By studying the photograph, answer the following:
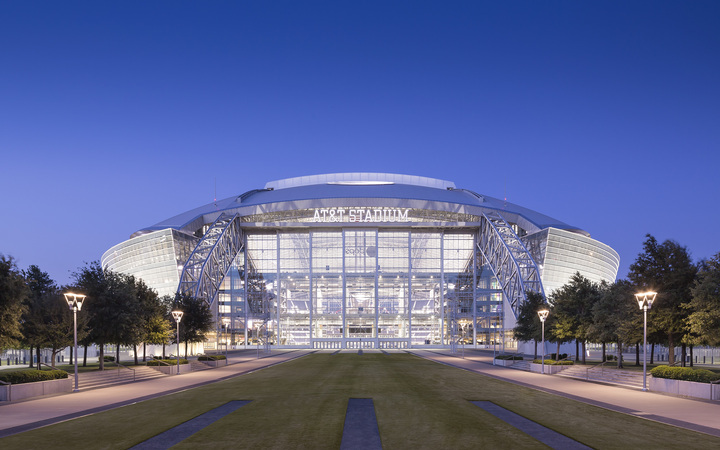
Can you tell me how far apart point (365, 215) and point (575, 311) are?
56.3 m

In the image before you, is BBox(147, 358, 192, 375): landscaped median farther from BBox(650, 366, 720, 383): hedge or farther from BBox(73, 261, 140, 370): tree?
BBox(650, 366, 720, 383): hedge

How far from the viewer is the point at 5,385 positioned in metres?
27.9

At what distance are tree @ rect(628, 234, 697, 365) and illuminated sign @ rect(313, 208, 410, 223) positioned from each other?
221 feet

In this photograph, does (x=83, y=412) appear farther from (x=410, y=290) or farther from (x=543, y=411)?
(x=410, y=290)

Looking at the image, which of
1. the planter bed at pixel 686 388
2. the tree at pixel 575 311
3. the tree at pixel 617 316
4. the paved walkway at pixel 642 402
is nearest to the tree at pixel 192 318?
the tree at pixel 575 311

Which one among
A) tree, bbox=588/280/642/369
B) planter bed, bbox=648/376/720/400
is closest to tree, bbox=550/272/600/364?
tree, bbox=588/280/642/369

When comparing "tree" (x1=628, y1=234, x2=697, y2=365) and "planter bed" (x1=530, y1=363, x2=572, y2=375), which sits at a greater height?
"tree" (x1=628, y1=234, x2=697, y2=365)

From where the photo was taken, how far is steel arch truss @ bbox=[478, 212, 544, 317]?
90875mm

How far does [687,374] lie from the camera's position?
1193 inches

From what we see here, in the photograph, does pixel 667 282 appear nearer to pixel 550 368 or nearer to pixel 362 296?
pixel 550 368

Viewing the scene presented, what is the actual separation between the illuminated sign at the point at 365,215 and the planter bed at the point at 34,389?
2961 inches

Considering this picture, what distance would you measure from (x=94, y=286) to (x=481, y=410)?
3459cm

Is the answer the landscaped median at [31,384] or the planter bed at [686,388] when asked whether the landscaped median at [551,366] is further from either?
the landscaped median at [31,384]

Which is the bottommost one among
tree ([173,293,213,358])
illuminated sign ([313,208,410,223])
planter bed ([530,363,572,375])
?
planter bed ([530,363,572,375])
